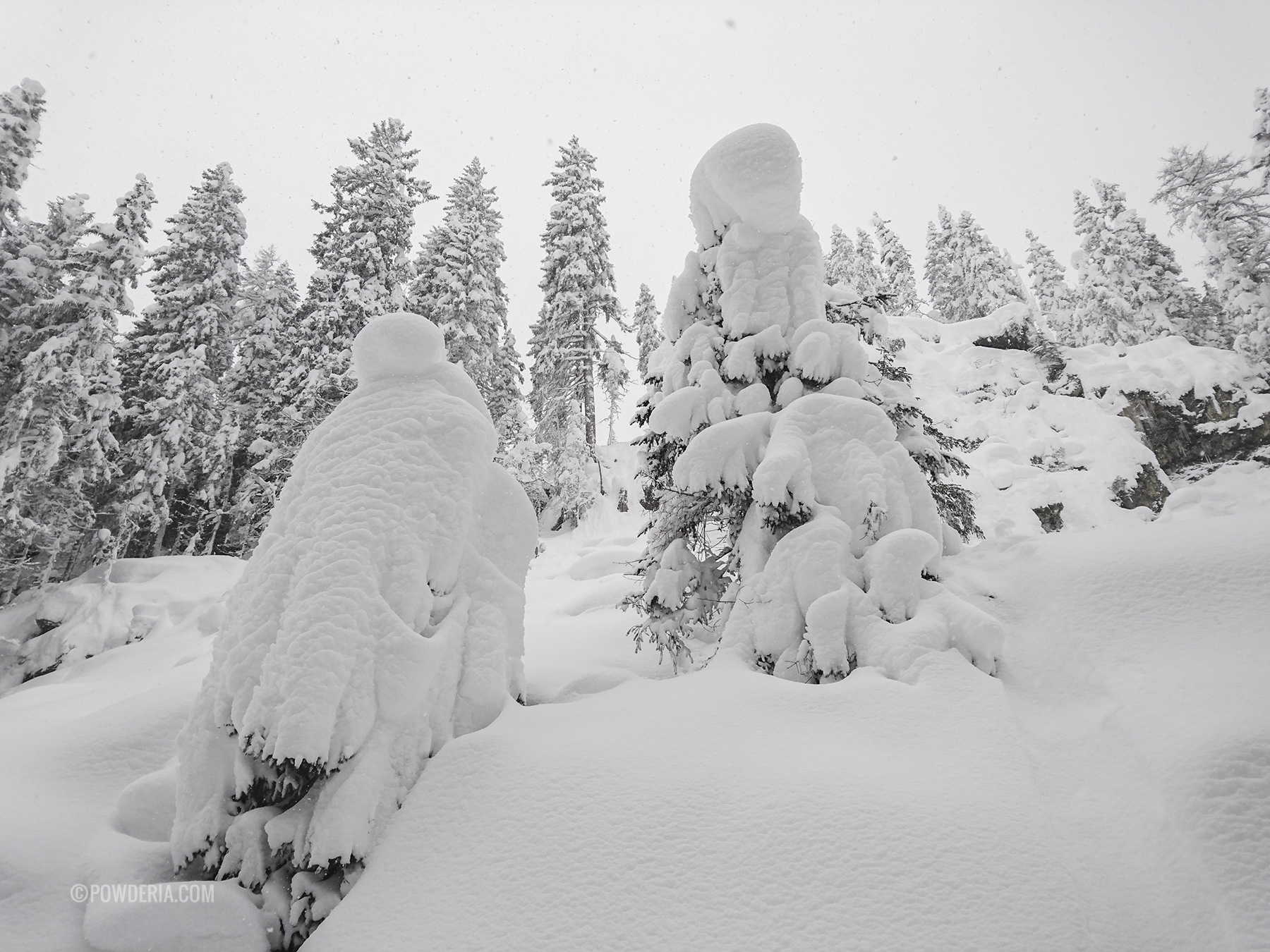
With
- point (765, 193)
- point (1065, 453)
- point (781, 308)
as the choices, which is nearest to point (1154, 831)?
point (781, 308)

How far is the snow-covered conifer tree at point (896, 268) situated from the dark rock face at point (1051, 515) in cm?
2381

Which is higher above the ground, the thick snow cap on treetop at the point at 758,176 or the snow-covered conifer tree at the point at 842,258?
the snow-covered conifer tree at the point at 842,258

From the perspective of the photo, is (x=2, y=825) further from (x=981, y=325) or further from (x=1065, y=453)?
(x=981, y=325)

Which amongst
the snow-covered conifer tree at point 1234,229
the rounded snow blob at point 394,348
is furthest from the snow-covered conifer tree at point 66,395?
the snow-covered conifer tree at point 1234,229

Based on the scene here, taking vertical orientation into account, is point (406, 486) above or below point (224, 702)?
above

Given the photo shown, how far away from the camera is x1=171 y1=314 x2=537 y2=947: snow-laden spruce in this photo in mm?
2801

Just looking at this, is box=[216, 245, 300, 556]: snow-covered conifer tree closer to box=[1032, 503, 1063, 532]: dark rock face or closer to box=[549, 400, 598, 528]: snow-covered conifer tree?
box=[549, 400, 598, 528]: snow-covered conifer tree

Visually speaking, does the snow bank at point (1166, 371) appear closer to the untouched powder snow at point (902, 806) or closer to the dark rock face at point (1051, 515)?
the dark rock face at point (1051, 515)

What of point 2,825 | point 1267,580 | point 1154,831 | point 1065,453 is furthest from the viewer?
point 1065,453

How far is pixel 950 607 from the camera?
4.07m

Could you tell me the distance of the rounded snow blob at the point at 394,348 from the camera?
4.56m

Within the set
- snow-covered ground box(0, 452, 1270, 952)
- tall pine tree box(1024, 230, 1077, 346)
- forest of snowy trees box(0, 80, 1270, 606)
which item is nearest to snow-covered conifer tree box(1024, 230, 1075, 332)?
tall pine tree box(1024, 230, 1077, 346)

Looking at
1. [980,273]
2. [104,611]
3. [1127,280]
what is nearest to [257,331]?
[104,611]

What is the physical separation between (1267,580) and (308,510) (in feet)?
20.0
